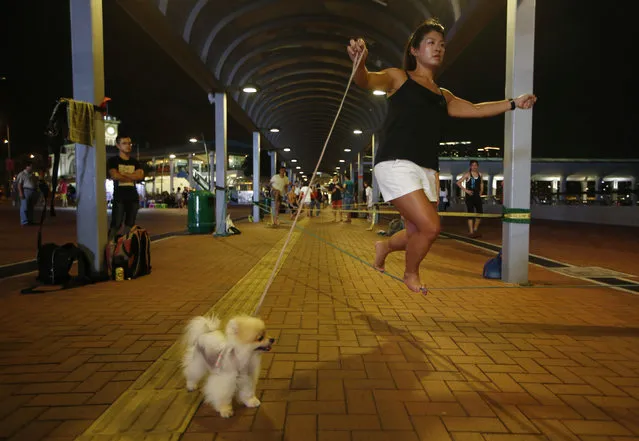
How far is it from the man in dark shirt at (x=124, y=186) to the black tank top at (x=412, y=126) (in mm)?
4781

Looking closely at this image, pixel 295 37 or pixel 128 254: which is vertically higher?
pixel 295 37

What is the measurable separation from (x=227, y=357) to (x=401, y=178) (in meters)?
1.74

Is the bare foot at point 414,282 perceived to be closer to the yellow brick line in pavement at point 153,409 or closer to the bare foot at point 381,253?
the bare foot at point 381,253

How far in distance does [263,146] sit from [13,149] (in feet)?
238

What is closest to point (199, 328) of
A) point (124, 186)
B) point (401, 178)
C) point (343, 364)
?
point (343, 364)

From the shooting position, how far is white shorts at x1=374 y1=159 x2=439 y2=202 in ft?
Result: 10.2

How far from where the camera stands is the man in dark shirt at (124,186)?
665 cm

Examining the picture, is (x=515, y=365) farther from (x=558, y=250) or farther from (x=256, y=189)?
(x=256, y=189)

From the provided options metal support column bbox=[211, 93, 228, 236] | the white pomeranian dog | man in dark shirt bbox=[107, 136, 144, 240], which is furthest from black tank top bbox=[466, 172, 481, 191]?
the white pomeranian dog

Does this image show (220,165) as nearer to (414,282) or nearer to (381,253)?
(381,253)

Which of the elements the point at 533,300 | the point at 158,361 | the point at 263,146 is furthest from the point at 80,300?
the point at 263,146

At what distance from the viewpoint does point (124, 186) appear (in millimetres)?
6762

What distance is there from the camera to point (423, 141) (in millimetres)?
3209

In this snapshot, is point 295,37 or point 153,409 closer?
point 153,409
